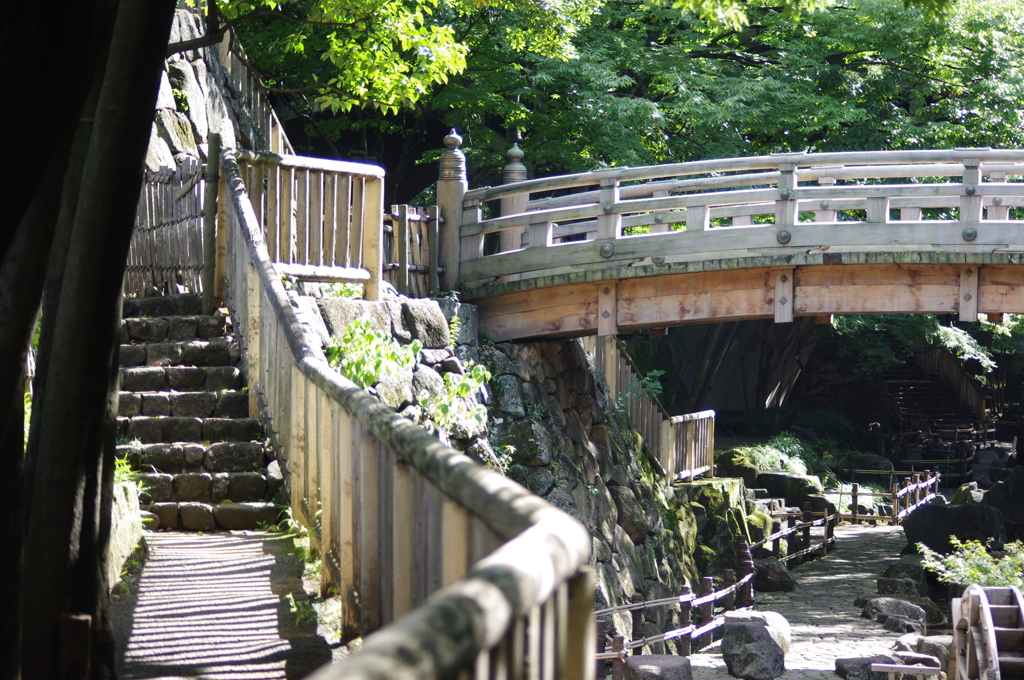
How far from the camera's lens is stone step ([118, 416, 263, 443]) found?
784cm

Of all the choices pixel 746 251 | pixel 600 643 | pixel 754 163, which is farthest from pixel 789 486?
pixel 600 643

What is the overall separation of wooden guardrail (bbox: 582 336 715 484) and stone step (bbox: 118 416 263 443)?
10.1 m

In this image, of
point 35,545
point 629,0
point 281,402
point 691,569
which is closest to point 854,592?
point 691,569

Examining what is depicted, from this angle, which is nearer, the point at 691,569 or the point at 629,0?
the point at 691,569

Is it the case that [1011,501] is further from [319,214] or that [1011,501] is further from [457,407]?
[319,214]

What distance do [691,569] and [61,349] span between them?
48.1 ft

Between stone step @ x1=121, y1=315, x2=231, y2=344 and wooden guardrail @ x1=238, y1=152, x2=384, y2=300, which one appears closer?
stone step @ x1=121, y1=315, x2=231, y2=344

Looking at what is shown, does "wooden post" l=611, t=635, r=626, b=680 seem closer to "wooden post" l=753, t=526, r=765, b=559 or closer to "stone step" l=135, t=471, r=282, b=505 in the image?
"stone step" l=135, t=471, r=282, b=505

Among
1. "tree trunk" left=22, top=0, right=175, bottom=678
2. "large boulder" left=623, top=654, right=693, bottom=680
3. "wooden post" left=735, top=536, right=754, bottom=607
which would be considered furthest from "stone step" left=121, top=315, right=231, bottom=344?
"wooden post" left=735, top=536, right=754, bottom=607

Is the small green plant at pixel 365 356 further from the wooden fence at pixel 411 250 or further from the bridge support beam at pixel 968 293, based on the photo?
the bridge support beam at pixel 968 293

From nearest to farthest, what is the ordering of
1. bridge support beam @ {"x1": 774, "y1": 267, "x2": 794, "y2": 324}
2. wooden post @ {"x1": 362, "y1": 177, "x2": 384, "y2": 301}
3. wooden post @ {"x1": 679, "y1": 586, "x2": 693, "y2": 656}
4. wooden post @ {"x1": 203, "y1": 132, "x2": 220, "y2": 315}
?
wooden post @ {"x1": 203, "y1": 132, "x2": 220, "y2": 315} < wooden post @ {"x1": 362, "y1": 177, "x2": 384, "y2": 301} < bridge support beam @ {"x1": 774, "y1": 267, "x2": 794, "y2": 324} < wooden post @ {"x1": 679, "y1": 586, "x2": 693, "y2": 656}

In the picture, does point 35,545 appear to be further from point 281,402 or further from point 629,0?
point 629,0

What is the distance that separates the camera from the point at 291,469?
6891 mm

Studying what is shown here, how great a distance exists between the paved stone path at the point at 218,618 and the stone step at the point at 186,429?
1325 millimetres
